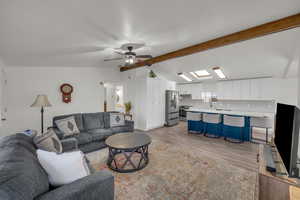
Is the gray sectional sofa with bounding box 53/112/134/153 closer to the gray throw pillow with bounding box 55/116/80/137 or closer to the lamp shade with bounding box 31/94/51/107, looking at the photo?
the gray throw pillow with bounding box 55/116/80/137

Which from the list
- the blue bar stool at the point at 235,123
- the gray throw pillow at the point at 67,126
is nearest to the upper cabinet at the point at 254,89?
the blue bar stool at the point at 235,123

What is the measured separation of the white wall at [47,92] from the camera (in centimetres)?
374

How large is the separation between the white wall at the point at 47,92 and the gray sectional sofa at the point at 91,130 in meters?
1.24

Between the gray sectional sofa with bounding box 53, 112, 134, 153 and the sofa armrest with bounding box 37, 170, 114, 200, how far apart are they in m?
1.57

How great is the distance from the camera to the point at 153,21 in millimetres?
2168

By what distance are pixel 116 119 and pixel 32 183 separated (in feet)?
9.90

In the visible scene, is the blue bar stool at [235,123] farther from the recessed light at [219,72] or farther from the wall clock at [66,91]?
the wall clock at [66,91]

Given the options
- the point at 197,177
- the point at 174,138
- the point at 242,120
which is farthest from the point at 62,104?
the point at 242,120

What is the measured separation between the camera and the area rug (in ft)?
6.05

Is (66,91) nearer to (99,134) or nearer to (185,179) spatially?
(99,134)

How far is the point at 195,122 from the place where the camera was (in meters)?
4.97

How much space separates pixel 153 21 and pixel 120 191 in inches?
105

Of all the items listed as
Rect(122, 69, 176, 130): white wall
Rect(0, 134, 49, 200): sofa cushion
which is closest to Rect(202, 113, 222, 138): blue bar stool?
Rect(122, 69, 176, 130): white wall

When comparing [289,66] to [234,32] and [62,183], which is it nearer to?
[234,32]
